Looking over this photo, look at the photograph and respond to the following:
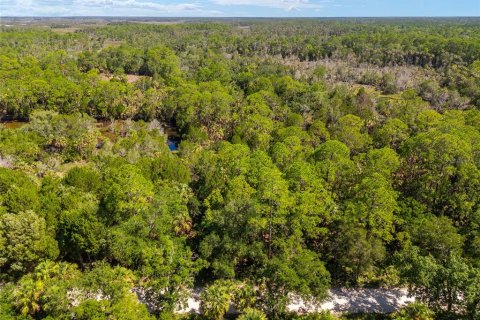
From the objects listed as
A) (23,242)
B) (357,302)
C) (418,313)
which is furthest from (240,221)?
(23,242)

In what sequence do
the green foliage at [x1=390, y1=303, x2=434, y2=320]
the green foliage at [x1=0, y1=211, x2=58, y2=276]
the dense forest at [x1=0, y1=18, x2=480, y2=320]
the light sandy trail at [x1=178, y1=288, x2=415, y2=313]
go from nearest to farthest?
1. the green foliage at [x1=390, y1=303, x2=434, y2=320]
2. the dense forest at [x1=0, y1=18, x2=480, y2=320]
3. the light sandy trail at [x1=178, y1=288, x2=415, y2=313]
4. the green foliage at [x1=0, y1=211, x2=58, y2=276]

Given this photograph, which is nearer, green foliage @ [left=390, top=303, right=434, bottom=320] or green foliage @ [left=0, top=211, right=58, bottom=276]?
green foliage @ [left=390, top=303, right=434, bottom=320]

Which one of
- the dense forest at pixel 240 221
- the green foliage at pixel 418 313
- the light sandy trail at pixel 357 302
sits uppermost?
the dense forest at pixel 240 221

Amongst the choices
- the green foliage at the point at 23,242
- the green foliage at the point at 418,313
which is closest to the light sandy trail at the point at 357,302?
the green foliage at the point at 418,313

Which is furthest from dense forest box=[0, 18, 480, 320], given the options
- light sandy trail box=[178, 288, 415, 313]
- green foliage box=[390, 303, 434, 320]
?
light sandy trail box=[178, 288, 415, 313]

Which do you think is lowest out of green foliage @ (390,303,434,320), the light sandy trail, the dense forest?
the light sandy trail

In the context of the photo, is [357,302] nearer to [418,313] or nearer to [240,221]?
[418,313]

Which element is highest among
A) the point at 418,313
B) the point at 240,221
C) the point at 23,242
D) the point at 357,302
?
the point at 240,221

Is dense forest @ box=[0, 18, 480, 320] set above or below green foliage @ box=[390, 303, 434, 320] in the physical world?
above

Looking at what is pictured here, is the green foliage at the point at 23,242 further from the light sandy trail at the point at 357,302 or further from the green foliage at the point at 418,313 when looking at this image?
the green foliage at the point at 418,313

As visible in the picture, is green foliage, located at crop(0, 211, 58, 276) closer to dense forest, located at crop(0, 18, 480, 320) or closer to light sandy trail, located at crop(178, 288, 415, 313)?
dense forest, located at crop(0, 18, 480, 320)

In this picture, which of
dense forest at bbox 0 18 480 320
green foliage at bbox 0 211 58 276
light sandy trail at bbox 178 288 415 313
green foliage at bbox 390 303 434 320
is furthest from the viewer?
green foliage at bbox 0 211 58 276
